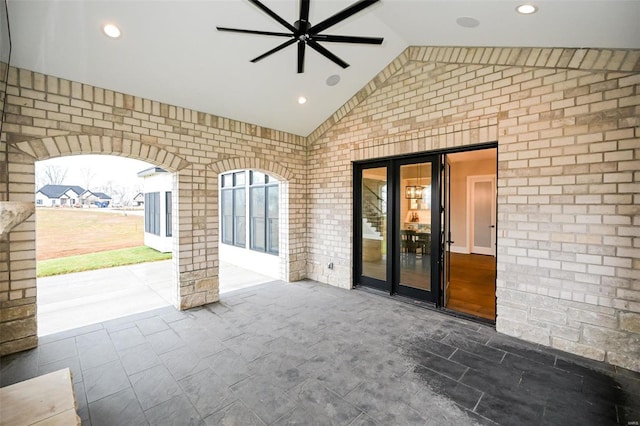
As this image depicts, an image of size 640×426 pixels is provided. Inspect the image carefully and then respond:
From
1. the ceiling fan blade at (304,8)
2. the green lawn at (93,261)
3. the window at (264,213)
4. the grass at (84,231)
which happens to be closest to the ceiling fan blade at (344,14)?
the ceiling fan blade at (304,8)

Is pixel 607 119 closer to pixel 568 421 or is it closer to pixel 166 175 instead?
pixel 568 421

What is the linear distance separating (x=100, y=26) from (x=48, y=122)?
134 cm

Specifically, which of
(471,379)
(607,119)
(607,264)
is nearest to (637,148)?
(607,119)

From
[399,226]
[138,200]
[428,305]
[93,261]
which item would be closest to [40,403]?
[428,305]

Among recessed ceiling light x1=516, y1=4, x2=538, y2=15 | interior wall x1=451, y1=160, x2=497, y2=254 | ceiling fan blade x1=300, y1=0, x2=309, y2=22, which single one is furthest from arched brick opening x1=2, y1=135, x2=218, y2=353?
interior wall x1=451, y1=160, x2=497, y2=254

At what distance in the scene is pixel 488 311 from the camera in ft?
13.7

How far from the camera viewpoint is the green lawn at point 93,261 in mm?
6840

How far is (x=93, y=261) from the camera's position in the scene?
26.0ft

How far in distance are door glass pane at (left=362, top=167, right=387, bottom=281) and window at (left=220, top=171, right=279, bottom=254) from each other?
221cm

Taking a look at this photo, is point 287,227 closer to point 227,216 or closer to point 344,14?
point 227,216

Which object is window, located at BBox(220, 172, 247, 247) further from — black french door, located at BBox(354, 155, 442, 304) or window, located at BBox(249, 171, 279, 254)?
black french door, located at BBox(354, 155, 442, 304)

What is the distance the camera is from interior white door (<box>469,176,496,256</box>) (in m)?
8.89

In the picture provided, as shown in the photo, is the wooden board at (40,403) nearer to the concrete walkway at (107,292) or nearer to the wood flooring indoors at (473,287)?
the concrete walkway at (107,292)

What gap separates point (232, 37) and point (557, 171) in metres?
4.26
